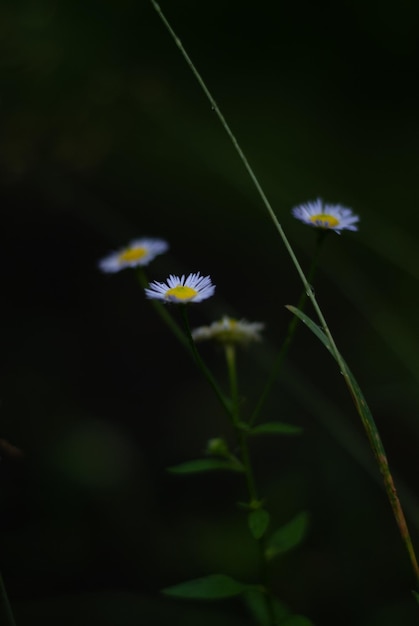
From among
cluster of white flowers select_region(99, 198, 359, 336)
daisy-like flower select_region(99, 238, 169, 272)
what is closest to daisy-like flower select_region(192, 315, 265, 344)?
cluster of white flowers select_region(99, 198, 359, 336)

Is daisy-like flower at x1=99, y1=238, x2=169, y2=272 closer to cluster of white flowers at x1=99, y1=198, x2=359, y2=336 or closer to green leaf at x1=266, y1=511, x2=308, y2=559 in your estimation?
cluster of white flowers at x1=99, y1=198, x2=359, y2=336

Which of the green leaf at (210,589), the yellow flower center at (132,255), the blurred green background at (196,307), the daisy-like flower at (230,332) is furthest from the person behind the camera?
the blurred green background at (196,307)

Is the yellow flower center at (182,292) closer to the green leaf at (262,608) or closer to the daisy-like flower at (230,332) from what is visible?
the daisy-like flower at (230,332)

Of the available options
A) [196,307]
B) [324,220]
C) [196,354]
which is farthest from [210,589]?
[196,307]

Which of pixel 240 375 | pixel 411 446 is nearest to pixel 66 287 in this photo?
pixel 240 375

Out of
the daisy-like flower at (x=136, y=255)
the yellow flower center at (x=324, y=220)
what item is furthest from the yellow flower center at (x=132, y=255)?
the yellow flower center at (x=324, y=220)

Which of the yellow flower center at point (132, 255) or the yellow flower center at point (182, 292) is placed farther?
the yellow flower center at point (132, 255)
